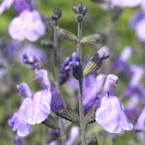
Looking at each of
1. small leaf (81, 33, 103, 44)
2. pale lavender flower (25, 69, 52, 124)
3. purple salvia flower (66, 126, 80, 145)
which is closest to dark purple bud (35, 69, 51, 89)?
pale lavender flower (25, 69, 52, 124)

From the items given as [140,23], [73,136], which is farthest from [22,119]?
[140,23]

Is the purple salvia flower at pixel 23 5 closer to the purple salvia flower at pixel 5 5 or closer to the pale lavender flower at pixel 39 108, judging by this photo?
the purple salvia flower at pixel 5 5

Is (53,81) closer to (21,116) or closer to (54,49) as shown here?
(54,49)

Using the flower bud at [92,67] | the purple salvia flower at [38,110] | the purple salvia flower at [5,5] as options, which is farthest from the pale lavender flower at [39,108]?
the purple salvia flower at [5,5]

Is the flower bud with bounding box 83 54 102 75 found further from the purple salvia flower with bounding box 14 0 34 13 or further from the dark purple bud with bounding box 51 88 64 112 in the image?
the purple salvia flower with bounding box 14 0 34 13

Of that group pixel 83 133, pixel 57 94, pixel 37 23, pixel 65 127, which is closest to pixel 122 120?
pixel 83 133
